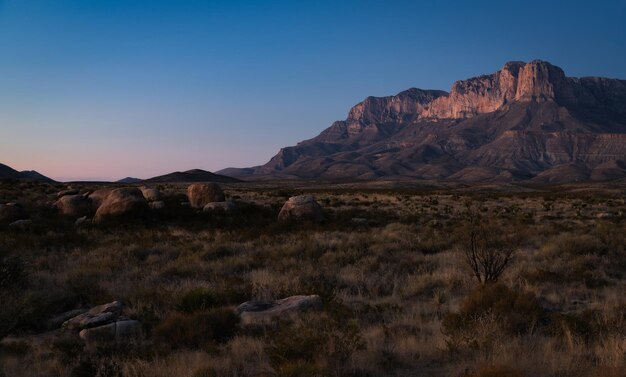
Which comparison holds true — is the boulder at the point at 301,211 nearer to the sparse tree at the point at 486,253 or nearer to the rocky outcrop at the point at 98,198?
the sparse tree at the point at 486,253

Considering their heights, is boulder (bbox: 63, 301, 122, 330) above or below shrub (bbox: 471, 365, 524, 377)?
above

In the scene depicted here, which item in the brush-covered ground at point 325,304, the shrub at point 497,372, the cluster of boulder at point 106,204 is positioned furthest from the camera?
the cluster of boulder at point 106,204

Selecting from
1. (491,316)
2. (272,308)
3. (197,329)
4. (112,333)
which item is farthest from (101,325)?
(491,316)

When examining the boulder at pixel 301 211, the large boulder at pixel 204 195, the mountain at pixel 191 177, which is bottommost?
the boulder at pixel 301 211

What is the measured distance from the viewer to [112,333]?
6617mm

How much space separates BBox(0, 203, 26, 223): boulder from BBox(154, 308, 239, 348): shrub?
60.8 ft

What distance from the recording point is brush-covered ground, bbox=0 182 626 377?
527 centimetres

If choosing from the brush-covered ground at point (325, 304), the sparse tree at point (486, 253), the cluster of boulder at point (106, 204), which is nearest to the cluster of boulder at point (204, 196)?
the cluster of boulder at point (106, 204)

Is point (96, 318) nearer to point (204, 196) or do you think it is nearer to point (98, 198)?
point (98, 198)

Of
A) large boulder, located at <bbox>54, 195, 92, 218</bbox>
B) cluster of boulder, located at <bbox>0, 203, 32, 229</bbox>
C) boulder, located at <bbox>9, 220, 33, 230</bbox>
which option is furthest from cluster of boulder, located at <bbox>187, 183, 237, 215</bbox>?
→ boulder, located at <bbox>9, 220, 33, 230</bbox>

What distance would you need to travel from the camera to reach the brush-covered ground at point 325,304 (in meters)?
5.27

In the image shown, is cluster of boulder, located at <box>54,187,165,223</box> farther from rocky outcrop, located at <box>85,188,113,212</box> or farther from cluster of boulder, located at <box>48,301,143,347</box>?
cluster of boulder, located at <box>48,301,143,347</box>

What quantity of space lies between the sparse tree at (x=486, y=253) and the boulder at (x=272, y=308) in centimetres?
360

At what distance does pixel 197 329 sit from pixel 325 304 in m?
2.29
